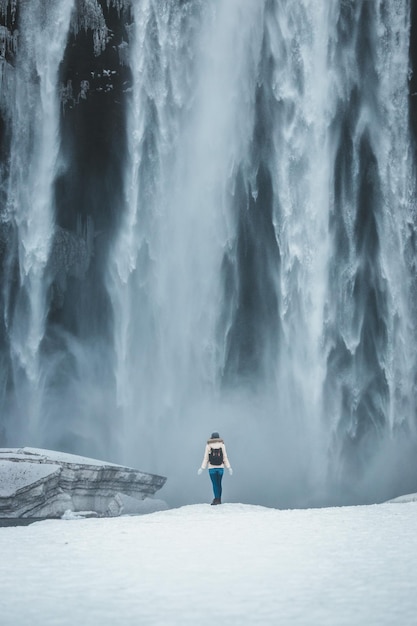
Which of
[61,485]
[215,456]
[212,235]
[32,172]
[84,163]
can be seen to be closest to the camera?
[215,456]

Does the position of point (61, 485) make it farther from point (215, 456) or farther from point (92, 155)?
point (92, 155)

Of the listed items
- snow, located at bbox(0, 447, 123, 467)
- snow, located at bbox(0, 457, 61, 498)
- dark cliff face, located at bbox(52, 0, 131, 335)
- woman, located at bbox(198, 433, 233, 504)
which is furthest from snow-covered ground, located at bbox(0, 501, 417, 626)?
dark cliff face, located at bbox(52, 0, 131, 335)

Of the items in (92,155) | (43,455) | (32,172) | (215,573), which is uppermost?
(92,155)

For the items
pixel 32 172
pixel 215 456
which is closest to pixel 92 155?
pixel 32 172

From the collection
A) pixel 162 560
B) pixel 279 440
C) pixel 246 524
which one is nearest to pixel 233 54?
pixel 279 440

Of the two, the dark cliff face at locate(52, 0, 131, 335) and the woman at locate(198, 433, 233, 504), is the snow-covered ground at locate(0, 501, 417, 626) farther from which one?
the dark cliff face at locate(52, 0, 131, 335)

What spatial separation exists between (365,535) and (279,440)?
18.6 metres

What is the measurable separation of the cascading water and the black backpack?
42.1 feet

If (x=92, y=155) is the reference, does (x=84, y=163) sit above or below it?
below

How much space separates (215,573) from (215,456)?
274 inches

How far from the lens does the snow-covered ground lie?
4898 millimetres

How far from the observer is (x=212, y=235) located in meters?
29.4

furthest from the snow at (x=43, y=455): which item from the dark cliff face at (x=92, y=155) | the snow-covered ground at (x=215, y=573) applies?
the dark cliff face at (x=92, y=155)

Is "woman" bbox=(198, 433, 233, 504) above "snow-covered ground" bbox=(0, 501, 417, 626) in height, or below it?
above
